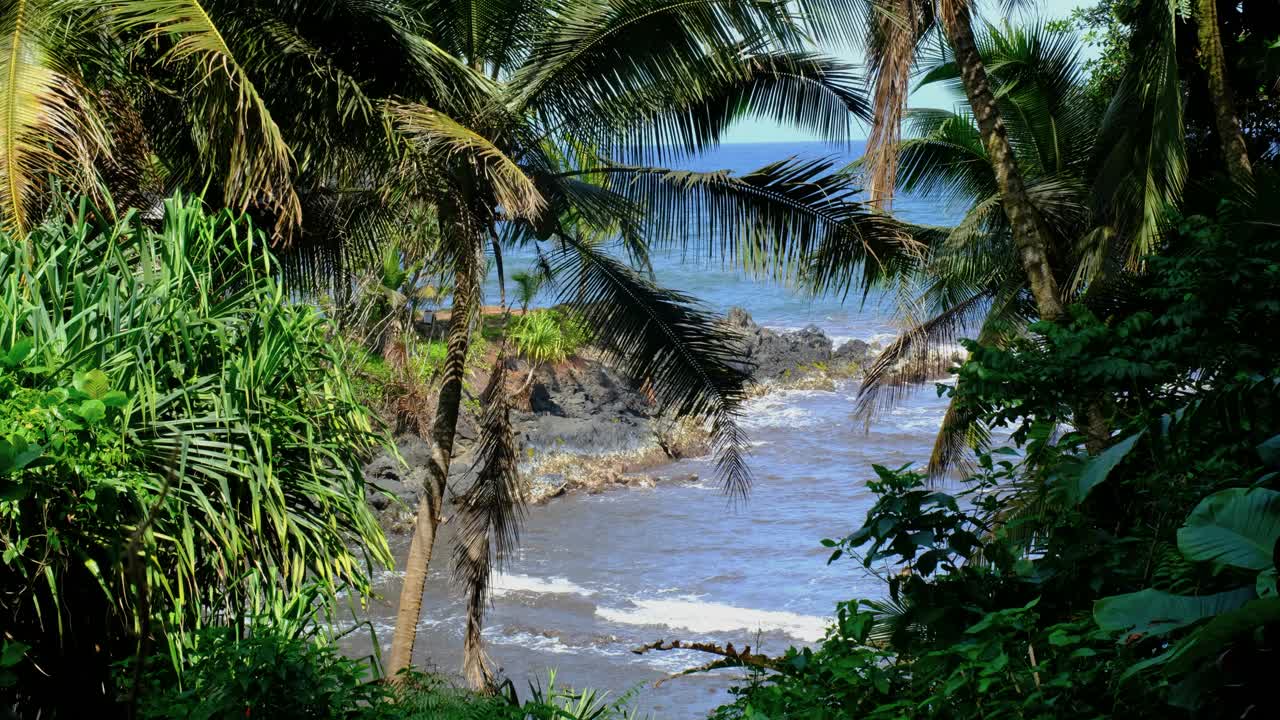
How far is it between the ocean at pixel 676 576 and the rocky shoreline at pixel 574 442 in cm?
45

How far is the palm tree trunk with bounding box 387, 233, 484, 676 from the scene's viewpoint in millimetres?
8031

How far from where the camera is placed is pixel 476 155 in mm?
6590

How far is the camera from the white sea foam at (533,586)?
13.3 metres

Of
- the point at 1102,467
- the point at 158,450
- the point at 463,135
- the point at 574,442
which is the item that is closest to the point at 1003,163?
the point at 463,135

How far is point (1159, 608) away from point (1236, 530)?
184mm

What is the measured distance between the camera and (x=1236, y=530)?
1.66 metres

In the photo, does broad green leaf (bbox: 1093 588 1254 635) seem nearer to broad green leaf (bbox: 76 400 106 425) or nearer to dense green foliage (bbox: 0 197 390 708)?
dense green foliage (bbox: 0 197 390 708)

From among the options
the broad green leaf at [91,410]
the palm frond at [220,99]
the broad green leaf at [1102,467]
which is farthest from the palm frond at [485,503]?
the broad green leaf at [1102,467]

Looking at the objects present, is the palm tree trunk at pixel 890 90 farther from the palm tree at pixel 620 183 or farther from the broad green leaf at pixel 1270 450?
the broad green leaf at pixel 1270 450

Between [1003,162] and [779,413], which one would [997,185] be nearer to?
[1003,162]

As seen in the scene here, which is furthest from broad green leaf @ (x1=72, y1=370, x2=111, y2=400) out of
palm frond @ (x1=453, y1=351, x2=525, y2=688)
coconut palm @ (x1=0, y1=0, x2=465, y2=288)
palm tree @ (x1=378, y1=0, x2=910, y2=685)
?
palm frond @ (x1=453, y1=351, x2=525, y2=688)

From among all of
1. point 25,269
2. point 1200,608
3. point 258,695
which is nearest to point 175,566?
point 258,695

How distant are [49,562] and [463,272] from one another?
449cm

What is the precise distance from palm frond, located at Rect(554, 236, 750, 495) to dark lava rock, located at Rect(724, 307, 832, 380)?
56.0 feet
